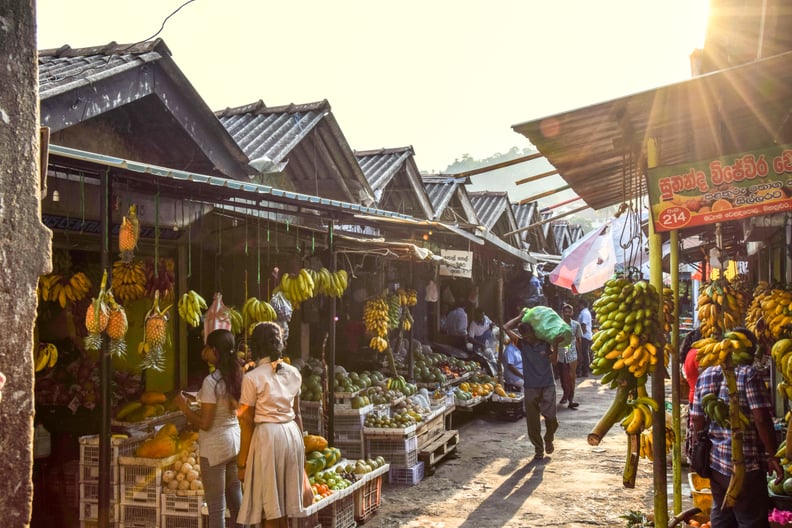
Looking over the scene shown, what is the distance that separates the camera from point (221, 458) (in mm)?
5352

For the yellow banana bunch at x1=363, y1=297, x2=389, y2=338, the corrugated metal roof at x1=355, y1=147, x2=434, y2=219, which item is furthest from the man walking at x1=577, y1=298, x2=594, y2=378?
the yellow banana bunch at x1=363, y1=297, x2=389, y2=338

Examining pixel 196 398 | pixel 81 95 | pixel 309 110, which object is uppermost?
pixel 309 110

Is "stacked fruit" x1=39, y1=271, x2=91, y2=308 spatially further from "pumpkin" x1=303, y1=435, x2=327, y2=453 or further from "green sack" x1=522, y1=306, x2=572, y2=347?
"green sack" x1=522, y1=306, x2=572, y2=347

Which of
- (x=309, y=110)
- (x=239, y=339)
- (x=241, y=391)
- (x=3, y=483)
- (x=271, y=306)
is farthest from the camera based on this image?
(x=309, y=110)

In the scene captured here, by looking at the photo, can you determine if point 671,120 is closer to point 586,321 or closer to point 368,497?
point 368,497

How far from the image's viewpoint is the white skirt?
194 inches

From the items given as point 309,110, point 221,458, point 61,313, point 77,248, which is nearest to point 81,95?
point 77,248

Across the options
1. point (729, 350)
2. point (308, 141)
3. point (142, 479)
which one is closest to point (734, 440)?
point (729, 350)

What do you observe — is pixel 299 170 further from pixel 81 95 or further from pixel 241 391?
pixel 241 391

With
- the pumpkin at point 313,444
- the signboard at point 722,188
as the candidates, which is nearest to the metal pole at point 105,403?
the pumpkin at point 313,444

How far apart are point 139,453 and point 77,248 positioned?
2196 millimetres

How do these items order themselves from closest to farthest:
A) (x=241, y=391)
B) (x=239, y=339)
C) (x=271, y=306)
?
(x=241, y=391)
(x=271, y=306)
(x=239, y=339)

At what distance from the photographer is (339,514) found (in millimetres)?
6207

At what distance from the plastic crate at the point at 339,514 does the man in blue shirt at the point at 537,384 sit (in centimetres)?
349
